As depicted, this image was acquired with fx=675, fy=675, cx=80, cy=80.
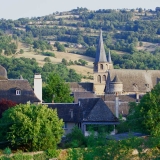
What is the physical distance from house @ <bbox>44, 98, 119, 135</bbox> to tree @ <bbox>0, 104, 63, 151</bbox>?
6.82 meters

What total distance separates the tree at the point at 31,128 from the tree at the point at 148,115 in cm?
572

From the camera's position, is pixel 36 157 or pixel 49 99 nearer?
pixel 36 157

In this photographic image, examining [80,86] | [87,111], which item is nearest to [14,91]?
[87,111]

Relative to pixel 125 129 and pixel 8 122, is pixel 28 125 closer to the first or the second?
pixel 8 122

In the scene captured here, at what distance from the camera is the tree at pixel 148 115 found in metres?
48.6

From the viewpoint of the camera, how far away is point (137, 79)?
4250 inches

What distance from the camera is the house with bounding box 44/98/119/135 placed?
5503cm

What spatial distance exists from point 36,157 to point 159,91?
465 inches

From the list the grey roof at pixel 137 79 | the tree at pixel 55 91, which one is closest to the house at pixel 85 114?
the tree at pixel 55 91

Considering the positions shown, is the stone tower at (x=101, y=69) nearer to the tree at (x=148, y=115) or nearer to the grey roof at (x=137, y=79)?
the grey roof at (x=137, y=79)

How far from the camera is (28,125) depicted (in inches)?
1852

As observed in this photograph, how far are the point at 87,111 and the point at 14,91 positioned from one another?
913 centimetres

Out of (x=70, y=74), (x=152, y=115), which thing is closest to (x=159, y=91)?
(x=152, y=115)

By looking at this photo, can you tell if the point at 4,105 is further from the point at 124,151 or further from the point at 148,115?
the point at 124,151
